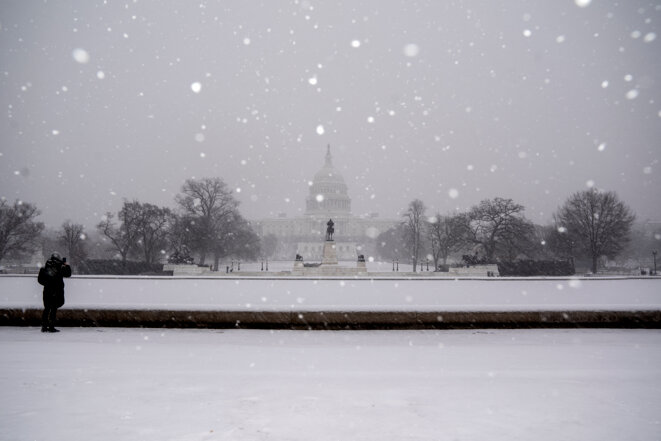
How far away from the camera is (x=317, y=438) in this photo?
14.2ft

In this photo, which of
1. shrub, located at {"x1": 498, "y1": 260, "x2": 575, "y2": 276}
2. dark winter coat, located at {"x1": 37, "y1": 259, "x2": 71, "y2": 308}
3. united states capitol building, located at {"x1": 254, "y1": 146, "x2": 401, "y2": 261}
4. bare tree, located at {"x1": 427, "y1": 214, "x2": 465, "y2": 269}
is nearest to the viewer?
dark winter coat, located at {"x1": 37, "y1": 259, "x2": 71, "y2": 308}

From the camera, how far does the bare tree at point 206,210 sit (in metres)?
47.1

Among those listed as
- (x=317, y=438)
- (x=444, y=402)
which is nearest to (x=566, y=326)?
(x=444, y=402)

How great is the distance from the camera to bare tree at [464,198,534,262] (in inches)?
1810

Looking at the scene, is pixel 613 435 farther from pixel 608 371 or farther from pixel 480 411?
pixel 608 371

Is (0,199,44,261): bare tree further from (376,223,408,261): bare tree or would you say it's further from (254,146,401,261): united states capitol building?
(254,146,401,261): united states capitol building

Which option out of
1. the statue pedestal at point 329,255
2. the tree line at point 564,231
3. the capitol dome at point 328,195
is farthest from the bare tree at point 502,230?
the capitol dome at point 328,195

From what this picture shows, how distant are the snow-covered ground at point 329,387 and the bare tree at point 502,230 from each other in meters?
38.1

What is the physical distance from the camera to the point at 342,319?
1004 centimetres

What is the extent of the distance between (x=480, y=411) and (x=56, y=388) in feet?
14.8

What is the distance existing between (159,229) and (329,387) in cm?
4496

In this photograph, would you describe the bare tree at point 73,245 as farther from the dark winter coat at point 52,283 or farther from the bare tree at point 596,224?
the bare tree at point 596,224

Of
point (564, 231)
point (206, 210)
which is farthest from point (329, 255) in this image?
point (564, 231)

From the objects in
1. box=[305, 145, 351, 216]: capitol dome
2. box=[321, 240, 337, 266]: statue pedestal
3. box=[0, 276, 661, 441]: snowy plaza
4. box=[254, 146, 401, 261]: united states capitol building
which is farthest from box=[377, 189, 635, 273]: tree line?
box=[305, 145, 351, 216]: capitol dome
